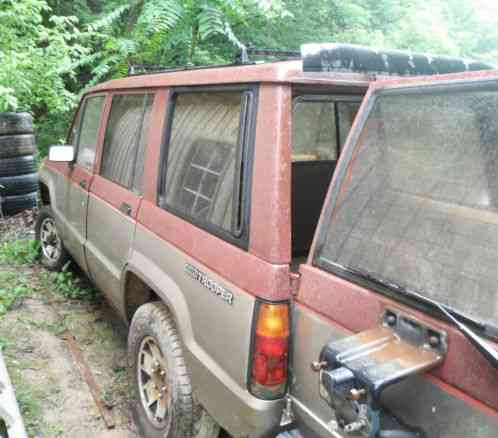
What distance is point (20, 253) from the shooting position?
541 centimetres

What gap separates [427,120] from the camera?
153 cm

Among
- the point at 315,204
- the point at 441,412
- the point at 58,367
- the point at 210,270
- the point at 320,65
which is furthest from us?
the point at 58,367

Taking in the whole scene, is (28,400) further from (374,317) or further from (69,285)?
(374,317)

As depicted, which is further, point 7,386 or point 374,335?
point 7,386

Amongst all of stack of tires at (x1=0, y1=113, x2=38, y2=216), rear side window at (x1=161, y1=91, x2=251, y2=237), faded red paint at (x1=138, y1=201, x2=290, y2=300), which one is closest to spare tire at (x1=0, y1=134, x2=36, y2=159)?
stack of tires at (x1=0, y1=113, x2=38, y2=216)

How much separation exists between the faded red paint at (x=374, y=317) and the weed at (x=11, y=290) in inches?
128

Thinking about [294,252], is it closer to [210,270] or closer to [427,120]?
[210,270]

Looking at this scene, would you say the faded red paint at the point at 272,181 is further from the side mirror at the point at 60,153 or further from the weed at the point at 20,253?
the weed at the point at 20,253

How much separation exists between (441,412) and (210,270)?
1.10 meters

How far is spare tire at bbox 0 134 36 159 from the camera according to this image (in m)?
6.74

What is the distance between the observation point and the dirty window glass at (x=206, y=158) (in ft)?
7.01

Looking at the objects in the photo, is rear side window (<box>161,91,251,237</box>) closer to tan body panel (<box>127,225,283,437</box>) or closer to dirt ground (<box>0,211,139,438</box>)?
tan body panel (<box>127,225,283,437</box>)

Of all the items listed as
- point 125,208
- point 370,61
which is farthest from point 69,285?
point 370,61

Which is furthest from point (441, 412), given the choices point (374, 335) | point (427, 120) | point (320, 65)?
point (320, 65)
